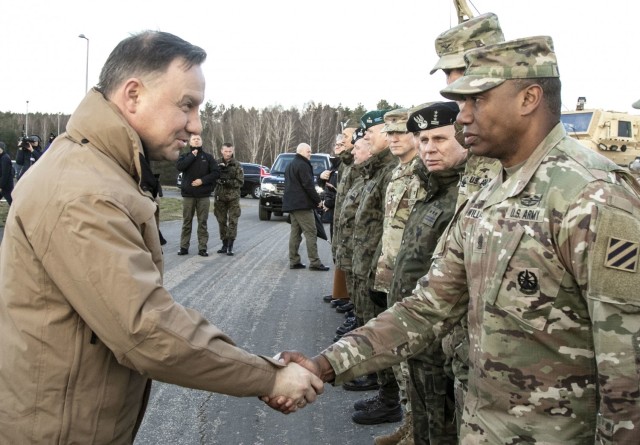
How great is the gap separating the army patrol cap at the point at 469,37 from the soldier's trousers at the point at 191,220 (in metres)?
8.17

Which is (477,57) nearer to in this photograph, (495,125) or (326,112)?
(495,125)

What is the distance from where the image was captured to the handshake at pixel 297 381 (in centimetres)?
222

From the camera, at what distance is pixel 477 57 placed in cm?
210

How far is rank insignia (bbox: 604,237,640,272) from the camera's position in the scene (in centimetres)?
164

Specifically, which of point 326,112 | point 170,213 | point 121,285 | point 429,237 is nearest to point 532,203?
point 121,285

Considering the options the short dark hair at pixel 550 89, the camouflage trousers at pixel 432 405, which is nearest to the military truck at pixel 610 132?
the camouflage trousers at pixel 432 405

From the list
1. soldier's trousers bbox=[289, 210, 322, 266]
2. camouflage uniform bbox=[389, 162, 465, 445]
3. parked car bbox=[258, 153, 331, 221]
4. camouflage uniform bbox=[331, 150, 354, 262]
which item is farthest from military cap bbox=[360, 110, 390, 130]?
parked car bbox=[258, 153, 331, 221]

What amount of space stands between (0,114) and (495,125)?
4318 inches

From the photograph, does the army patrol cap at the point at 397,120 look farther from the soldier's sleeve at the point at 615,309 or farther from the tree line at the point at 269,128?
the tree line at the point at 269,128

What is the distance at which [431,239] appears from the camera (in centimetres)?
347

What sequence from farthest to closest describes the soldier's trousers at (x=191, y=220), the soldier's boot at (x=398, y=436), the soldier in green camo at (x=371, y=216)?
the soldier's trousers at (x=191, y=220), the soldier in green camo at (x=371, y=216), the soldier's boot at (x=398, y=436)

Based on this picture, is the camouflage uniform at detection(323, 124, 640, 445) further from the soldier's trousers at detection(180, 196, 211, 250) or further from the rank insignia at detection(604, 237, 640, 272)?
the soldier's trousers at detection(180, 196, 211, 250)

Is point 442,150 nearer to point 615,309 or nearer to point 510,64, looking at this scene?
point 510,64

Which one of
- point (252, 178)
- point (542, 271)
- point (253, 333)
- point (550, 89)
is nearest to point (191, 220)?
point (253, 333)
